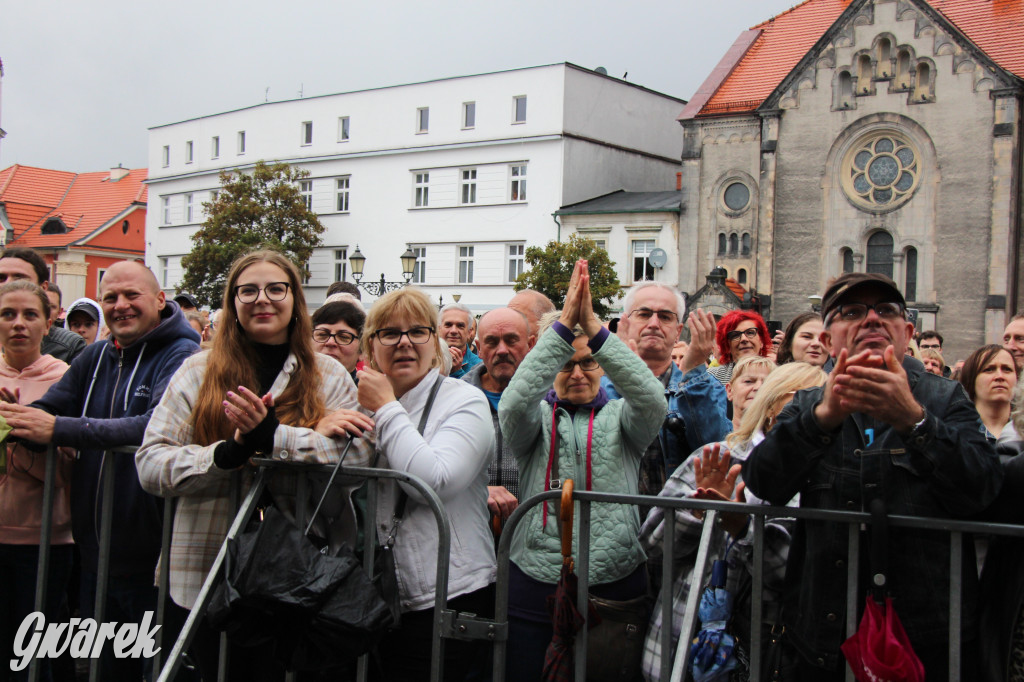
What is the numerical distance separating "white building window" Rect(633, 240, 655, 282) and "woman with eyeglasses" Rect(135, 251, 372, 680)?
3533 centimetres

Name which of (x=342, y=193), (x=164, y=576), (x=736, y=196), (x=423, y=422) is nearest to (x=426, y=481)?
(x=423, y=422)

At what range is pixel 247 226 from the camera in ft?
144

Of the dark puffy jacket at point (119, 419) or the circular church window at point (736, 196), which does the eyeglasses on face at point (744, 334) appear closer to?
the dark puffy jacket at point (119, 419)

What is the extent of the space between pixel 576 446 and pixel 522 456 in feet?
0.95

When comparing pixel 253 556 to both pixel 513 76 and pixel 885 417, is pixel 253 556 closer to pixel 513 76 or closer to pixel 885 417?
pixel 885 417

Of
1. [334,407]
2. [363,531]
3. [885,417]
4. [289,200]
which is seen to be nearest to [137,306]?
[334,407]

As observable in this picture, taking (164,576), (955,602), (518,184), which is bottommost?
(164,576)

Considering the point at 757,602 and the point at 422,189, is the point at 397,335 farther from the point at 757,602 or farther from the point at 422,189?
the point at 422,189

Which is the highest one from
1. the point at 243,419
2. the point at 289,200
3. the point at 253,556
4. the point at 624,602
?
the point at 289,200

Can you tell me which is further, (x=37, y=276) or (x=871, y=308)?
(x=37, y=276)

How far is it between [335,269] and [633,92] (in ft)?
56.3

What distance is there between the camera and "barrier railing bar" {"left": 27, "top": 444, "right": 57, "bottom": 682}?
437cm

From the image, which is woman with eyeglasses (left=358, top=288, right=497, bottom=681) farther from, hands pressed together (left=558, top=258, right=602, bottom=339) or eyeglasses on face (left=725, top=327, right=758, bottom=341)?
eyeglasses on face (left=725, top=327, right=758, bottom=341)

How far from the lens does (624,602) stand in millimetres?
3678
